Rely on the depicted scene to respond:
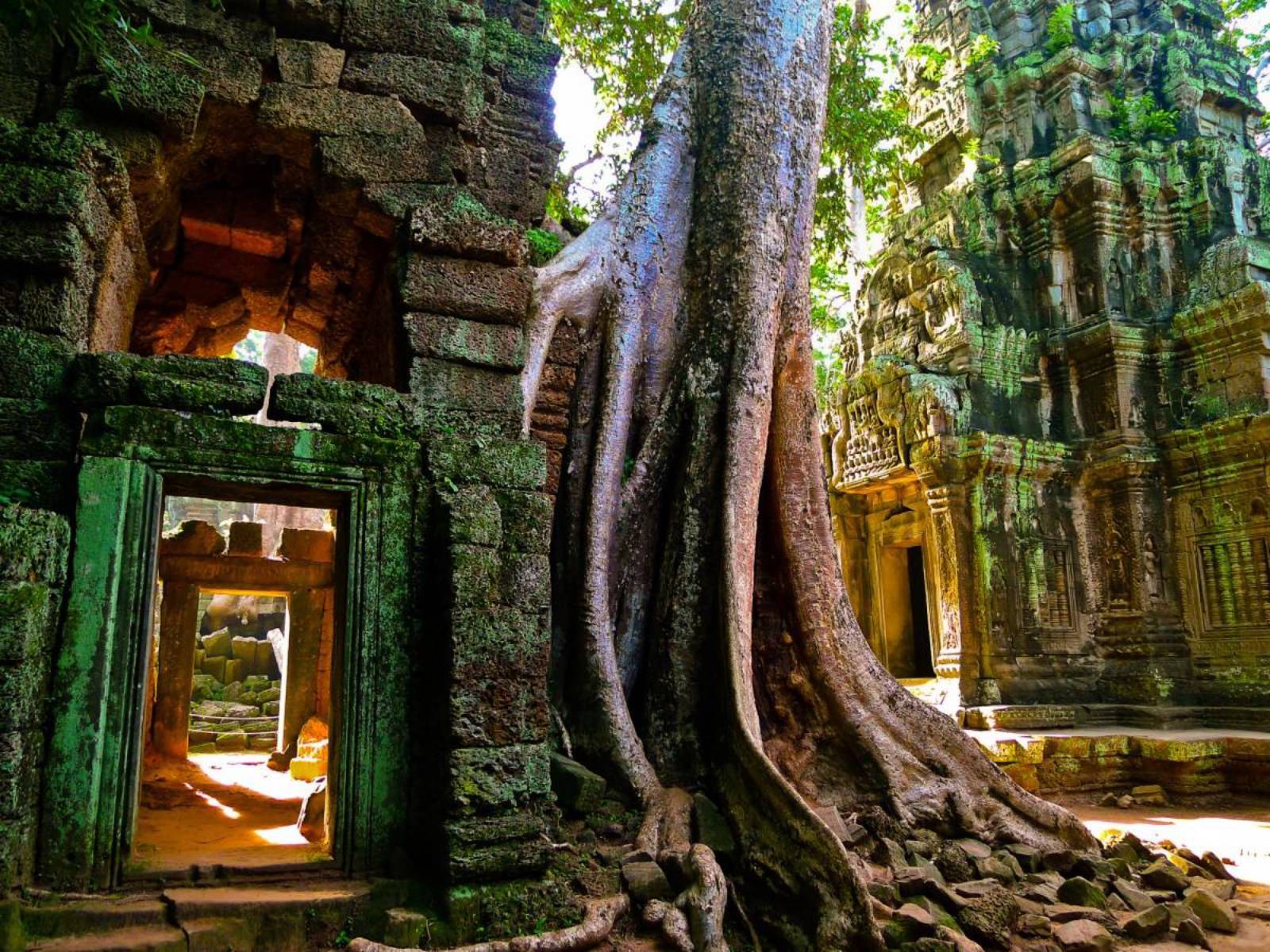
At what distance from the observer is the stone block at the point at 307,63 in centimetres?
346

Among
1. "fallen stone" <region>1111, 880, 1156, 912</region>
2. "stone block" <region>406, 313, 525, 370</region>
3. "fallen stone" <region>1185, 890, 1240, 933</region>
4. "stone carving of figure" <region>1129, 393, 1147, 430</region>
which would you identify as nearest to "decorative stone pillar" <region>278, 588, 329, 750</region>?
"stone block" <region>406, 313, 525, 370</region>

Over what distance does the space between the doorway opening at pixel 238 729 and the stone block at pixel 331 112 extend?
168 cm

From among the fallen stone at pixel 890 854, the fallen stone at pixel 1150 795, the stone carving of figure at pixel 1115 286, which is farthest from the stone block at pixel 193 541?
the stone carving of figure at pixel 1115 286

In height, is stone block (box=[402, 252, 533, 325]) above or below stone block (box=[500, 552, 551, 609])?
above

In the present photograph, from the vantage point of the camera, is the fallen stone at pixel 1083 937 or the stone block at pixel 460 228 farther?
the stone block at pixel 460 228

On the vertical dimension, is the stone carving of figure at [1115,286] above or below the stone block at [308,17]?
above

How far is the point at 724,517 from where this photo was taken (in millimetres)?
4133

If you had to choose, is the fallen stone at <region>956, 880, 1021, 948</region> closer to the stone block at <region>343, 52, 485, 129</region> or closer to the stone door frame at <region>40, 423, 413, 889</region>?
the stone door frame at <region>40, 423, 413, 889</region>

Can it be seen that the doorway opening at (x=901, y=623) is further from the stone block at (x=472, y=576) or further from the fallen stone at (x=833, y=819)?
the stone block at (x=472, y=576)

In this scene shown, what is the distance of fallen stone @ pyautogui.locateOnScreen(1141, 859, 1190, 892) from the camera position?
3836 millimetres

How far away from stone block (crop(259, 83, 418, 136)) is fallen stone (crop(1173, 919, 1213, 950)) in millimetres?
4141

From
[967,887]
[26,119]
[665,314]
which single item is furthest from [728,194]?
[967,887]

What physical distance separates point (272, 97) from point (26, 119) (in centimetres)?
79

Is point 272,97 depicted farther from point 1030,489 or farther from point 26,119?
point 1030,489
